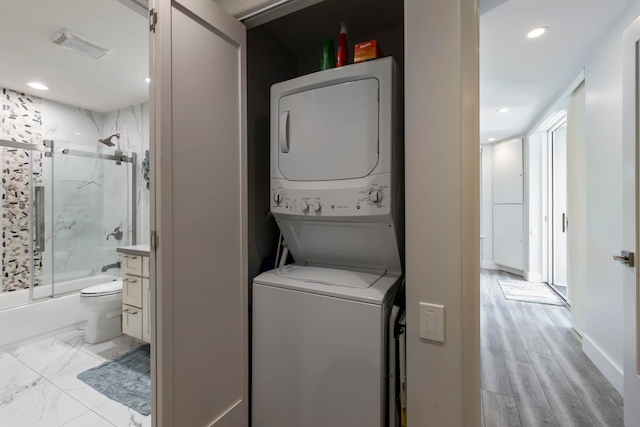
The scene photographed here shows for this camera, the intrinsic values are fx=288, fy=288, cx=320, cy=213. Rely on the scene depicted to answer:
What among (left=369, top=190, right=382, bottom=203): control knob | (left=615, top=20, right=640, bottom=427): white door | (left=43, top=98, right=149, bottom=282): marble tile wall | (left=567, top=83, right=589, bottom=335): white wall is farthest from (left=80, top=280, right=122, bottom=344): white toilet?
(left=567, top=83, right=589, bottom=335): white wall

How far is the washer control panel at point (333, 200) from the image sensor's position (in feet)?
4.08

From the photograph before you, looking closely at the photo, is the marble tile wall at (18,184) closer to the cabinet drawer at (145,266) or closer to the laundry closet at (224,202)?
the cabinet drawer at (145,266)

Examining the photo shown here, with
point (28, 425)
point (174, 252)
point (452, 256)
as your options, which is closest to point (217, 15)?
point (174, 252)

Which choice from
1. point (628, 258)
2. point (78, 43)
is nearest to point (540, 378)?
point (628, 258)

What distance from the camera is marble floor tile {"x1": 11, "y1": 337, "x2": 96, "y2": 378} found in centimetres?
222

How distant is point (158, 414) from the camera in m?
1.07

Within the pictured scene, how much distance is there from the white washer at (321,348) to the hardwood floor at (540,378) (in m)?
1.12

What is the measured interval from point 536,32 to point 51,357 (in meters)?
4.66

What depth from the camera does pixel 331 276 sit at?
4.77 feet

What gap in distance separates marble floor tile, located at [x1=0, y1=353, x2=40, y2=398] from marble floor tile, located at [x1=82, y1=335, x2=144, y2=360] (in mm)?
376

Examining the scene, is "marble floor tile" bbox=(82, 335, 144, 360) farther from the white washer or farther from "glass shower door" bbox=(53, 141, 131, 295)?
the white washer

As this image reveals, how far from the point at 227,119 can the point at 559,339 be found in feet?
11.6

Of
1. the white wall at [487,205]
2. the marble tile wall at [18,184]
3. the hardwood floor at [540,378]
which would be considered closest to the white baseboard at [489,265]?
the white wall at [487,205]

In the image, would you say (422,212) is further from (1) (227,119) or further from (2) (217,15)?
(2) (217,15)
